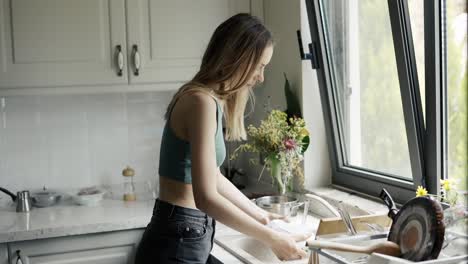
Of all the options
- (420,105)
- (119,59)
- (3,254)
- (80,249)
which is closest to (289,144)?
(420,105)

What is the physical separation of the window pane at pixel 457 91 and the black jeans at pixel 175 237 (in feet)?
2.55

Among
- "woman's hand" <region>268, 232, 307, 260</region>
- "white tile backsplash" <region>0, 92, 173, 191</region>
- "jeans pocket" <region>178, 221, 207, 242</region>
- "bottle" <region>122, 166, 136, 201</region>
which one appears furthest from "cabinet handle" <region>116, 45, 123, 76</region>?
"woman's hand" <region>268, 232, 307, 260</region>

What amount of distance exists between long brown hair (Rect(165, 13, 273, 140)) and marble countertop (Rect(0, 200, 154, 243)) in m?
0.84

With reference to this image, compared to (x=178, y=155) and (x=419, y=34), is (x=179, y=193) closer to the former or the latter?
(x=178, y=155)

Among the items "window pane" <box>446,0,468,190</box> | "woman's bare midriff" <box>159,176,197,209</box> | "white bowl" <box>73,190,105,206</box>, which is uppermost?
"window pane" <box>446,0,468,190</box>

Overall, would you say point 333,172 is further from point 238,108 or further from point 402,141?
point 238,108

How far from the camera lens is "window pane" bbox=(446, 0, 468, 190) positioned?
205cm

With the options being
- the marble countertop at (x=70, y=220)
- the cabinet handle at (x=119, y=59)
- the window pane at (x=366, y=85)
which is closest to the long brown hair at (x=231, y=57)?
the window pane at (x=366, y=85)

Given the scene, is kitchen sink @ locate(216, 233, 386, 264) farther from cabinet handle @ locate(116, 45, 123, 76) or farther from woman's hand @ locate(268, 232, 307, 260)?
cabinet handle @ locate(116, 45, 123, 76)

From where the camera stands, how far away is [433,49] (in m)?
2.17

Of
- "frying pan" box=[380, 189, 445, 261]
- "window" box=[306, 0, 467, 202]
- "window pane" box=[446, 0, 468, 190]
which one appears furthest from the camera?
"window" box=[306, 0, 467, 202]

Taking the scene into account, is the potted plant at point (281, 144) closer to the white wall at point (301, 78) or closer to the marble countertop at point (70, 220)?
the white wall at point (301, 78)

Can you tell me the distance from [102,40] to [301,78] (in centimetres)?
87

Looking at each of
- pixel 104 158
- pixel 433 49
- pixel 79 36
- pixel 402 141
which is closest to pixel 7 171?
pixel 104 158
